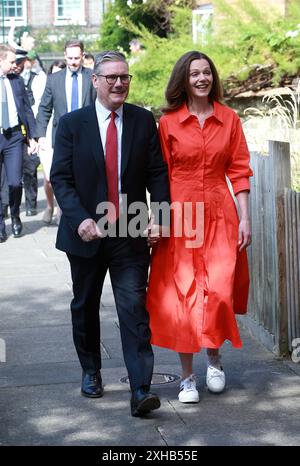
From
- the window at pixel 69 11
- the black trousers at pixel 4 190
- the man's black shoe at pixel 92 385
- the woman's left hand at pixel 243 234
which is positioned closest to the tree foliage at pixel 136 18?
the black trousers at pixel 4 190

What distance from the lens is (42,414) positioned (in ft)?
21.0

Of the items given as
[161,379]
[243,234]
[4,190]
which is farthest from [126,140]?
[4,190]

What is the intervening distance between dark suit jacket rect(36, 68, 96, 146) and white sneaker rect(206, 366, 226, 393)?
6.41m

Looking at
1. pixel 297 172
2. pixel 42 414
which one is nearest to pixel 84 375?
pixel 42 414

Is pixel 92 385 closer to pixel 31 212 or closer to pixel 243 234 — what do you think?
pixel 243 234

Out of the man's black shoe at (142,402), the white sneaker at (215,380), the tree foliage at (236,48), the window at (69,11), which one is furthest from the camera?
the window at (69,11)

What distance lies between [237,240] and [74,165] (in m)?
1.05

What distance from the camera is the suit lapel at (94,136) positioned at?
21.0ft

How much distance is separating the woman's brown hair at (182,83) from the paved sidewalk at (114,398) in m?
1.71

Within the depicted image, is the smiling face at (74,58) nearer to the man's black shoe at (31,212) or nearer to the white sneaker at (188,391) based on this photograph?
the man's black shoe at (31,212)

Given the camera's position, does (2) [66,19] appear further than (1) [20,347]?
Yes

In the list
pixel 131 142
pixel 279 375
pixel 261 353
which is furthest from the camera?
pixel 261 353

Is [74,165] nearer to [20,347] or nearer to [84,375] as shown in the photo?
[84,375]

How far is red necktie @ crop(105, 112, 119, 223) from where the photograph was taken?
21.1 feet
